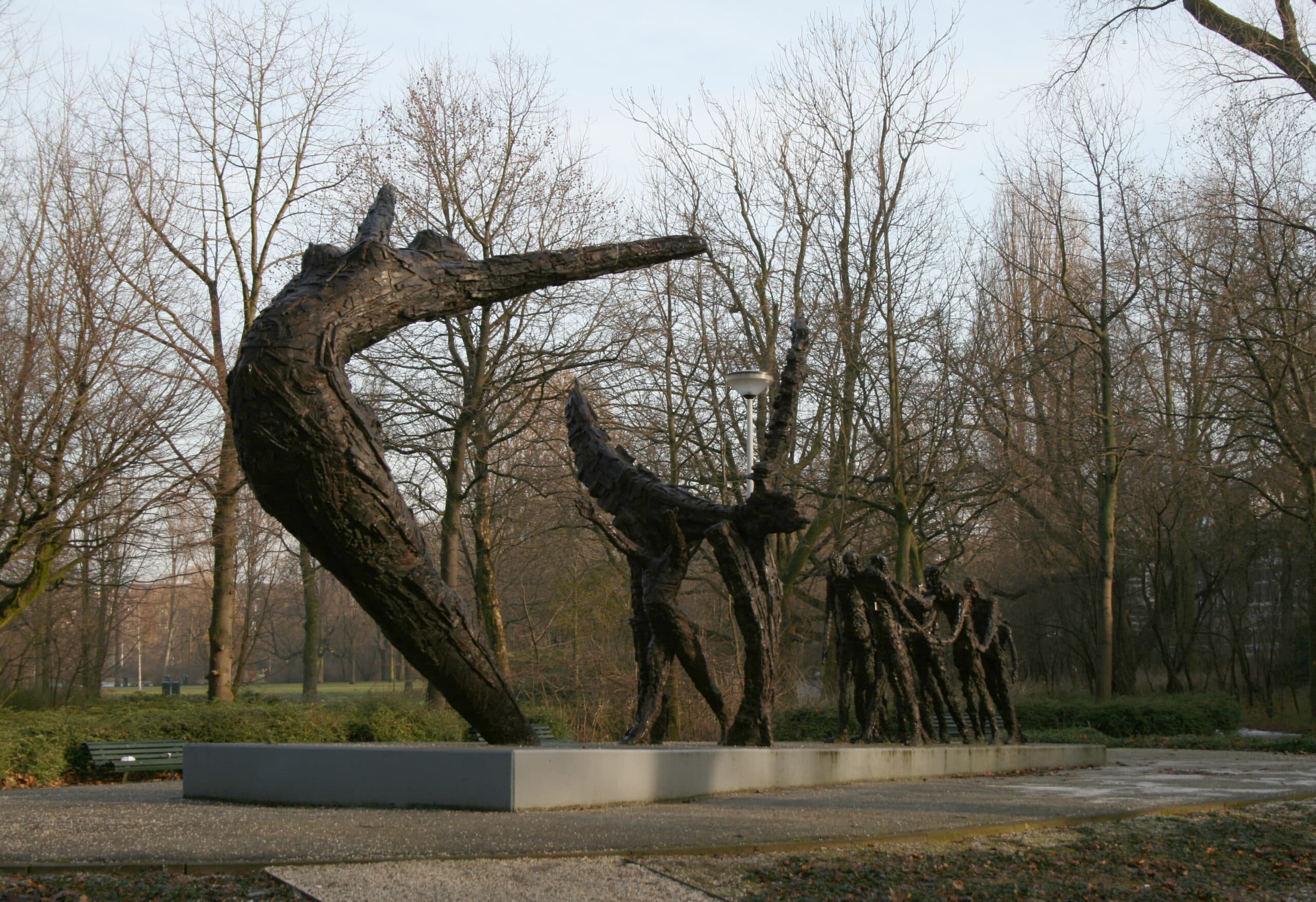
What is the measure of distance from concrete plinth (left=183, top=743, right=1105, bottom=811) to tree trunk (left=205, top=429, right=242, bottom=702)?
25.3 feet

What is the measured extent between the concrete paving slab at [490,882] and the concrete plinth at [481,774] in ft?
5.40

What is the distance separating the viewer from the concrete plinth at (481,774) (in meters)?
7.15

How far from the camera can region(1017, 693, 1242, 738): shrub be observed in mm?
18844

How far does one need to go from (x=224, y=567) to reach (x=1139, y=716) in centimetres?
1488

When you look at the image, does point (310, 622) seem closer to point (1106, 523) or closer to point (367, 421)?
point (1106, 523)

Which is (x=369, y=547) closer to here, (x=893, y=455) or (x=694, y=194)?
(x=893, y=455)

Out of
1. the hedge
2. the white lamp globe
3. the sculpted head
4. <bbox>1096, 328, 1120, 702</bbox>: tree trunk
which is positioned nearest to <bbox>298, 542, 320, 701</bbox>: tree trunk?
the hedge

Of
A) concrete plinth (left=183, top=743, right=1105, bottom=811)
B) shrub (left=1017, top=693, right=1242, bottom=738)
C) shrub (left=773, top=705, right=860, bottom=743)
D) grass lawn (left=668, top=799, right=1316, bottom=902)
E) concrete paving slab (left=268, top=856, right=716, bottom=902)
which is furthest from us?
shrub (left=1017, top=693, right=1242, bottom=738)

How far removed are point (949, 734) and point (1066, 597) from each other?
15.9 m

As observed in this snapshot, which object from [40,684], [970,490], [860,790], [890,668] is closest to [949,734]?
[890,668]

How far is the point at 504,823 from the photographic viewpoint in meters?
6.57

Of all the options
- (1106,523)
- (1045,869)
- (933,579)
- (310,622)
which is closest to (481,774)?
(1045,869)

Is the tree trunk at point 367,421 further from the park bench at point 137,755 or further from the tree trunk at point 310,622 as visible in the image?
the tree trunk at point 310,622

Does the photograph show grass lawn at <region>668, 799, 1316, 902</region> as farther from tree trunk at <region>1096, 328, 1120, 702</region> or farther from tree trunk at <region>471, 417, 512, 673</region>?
tree trunk at <region>1096, 328, 1120, 702</region>
